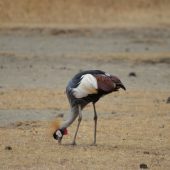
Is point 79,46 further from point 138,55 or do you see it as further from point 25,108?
point 25,108

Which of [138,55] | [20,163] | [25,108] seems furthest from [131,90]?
[20,163]

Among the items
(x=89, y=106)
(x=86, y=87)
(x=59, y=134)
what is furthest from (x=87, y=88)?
(x=89, y=106)

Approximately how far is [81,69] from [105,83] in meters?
10.6

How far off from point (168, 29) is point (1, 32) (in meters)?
6.14

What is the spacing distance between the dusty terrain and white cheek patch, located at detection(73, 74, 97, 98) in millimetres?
684

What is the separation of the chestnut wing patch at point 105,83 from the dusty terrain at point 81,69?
764mm

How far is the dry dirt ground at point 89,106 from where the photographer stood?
1133 centimetres

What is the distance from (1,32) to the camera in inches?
1211

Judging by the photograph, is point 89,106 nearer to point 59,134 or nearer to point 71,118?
point 71,118

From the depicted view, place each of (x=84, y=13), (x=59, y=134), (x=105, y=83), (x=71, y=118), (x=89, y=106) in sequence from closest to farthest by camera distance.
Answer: (x=105, y=83), (x=59, y=134), (x=71, y=118), (x=89, y=106), (x=84, y=13)

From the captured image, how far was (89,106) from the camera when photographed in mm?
17062

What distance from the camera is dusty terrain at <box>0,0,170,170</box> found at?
1153 centimetres

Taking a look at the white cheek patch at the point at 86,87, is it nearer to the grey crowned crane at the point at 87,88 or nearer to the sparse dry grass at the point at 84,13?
the grey crowned crane at the point at 87,88

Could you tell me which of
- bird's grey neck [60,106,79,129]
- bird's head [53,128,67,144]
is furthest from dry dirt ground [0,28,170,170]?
bird's grey neck [60,106,79,129]
